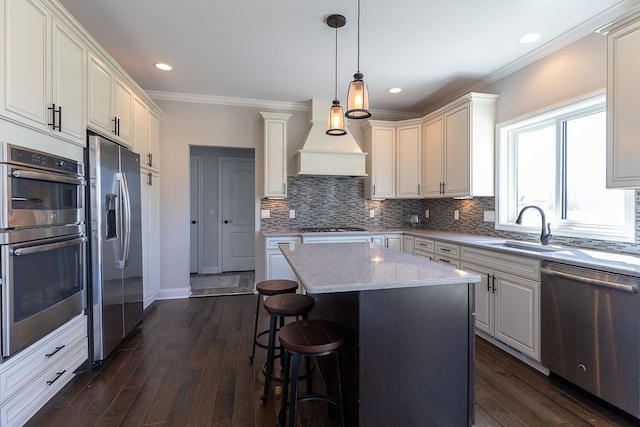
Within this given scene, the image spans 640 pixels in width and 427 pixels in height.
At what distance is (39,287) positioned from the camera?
1.74m

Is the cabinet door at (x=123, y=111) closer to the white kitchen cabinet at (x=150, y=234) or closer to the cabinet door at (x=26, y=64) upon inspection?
the white kitchen cabinet at (x=150, y=234)

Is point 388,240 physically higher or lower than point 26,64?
lower

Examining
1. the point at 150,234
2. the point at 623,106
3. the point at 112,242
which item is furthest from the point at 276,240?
the point at 623,106

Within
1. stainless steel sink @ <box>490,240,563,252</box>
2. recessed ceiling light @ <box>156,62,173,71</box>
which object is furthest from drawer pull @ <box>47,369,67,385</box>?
stainless steel sink @ <box>490,240,563,252</box>

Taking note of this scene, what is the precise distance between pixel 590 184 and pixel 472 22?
1.62 meters

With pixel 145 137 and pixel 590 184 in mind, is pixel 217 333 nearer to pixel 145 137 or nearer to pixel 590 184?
pixel 145 137

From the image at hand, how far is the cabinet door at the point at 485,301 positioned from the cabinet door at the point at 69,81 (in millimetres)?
3250

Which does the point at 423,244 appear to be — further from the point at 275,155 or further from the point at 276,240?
the point at 275,155

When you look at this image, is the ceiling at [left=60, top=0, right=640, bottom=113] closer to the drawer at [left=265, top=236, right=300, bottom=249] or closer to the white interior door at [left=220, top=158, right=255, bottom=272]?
the drawer at [left=265, top=236, right=300, bottom=249]

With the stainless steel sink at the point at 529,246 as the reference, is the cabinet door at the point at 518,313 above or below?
below

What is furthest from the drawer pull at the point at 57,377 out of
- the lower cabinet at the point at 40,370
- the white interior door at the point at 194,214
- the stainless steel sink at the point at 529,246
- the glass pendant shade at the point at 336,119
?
the white interior door at the point at 194,214

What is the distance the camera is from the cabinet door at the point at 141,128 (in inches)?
122

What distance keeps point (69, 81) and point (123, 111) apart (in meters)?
0.83

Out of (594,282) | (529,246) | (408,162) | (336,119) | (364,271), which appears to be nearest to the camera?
(364,271)
